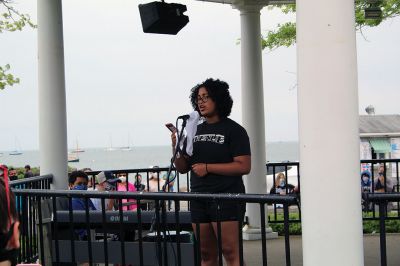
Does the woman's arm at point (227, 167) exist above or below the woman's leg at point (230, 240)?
above

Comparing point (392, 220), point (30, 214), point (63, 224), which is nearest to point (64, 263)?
point (63, 224)

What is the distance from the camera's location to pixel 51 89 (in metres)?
7.53

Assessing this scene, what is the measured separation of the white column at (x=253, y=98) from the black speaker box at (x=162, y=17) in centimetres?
199

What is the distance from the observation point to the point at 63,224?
578 centimetres

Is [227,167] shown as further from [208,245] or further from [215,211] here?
[208,245]

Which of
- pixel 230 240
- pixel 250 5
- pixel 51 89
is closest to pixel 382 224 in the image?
pixel 230 240

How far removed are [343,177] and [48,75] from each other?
15.4 ft

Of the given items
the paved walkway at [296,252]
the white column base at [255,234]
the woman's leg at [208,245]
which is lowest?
the paved walkway at [296,252]

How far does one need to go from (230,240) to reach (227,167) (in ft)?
1.86

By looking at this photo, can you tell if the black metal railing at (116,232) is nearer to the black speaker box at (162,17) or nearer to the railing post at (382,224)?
the railing post at (382,224)

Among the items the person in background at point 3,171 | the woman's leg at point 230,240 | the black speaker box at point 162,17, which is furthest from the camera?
the black speaker box at point 162,17

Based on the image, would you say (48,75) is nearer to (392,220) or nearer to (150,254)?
(150,254)

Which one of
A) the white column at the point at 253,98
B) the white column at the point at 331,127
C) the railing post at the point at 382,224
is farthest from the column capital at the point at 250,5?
the white column at the point at 331,127

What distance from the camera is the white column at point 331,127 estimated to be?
370cm
